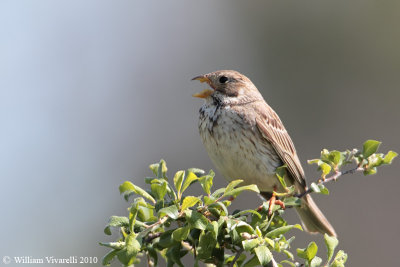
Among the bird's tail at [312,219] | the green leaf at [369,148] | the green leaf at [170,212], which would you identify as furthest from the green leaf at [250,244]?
the bird's tail at [312,219]

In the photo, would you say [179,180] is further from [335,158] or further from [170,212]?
[335,158]

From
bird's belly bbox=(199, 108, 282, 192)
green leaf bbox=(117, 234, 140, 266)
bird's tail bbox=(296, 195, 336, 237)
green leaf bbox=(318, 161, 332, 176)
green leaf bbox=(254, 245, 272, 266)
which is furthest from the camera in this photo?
bird's tail bbox=(296, 195, 336, 237)

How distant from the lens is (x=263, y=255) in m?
2.93

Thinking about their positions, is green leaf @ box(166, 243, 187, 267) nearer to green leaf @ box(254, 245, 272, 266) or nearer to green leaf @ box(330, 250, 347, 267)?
green leaf @ box(254, 245, 272, 266)

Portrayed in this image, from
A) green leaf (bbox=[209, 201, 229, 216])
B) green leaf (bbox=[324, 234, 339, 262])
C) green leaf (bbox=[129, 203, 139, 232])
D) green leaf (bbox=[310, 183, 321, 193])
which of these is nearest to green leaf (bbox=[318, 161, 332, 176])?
green leaf (bbox=[310, 183, 321, 193])

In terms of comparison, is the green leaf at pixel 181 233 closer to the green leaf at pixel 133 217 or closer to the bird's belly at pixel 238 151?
the green leaf at pixel 133 217

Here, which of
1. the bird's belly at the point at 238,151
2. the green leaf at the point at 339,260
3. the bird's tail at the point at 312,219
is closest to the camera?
the green leaf at the point at 339,260

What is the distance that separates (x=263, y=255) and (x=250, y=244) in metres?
0.08

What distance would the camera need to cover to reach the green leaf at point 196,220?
292cm

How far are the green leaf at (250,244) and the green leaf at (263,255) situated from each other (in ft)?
0.08

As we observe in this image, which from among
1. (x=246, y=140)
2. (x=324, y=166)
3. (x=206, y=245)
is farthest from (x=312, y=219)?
(x=206, y=245)

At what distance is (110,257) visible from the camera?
2959mm

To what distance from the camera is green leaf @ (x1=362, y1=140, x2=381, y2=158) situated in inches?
135

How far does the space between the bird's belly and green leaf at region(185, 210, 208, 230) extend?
72.6 inches
